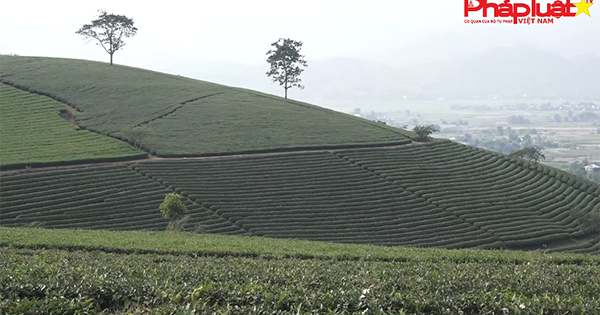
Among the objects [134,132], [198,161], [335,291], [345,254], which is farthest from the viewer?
[134,132]

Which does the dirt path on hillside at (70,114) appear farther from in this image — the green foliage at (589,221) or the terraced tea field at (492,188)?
the green foliage at (589,221)

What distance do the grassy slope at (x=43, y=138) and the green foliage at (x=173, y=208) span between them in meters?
13.8

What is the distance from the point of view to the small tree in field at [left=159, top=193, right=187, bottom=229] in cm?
3803

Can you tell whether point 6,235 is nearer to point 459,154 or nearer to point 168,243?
point 168,243

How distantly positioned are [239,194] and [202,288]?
3338cm

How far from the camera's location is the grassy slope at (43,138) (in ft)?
161

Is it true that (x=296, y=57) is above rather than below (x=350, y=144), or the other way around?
above

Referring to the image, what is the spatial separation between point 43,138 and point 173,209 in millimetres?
22543

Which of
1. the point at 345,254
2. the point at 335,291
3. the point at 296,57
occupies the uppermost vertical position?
the point at 296,57

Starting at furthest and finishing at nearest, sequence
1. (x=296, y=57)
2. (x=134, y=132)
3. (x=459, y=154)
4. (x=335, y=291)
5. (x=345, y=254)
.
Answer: (x=296, y=57), (x=459, y=154), (x=134, y=132), (x=345, y=254), (x=335, y=291)

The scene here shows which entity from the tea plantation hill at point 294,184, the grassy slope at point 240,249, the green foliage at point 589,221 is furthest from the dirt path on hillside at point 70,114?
the green foliage at point 589,221

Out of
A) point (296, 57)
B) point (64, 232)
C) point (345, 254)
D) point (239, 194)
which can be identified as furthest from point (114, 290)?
point (296, 57)

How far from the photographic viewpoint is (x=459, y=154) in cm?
6072

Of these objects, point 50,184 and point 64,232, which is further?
point 50,184
